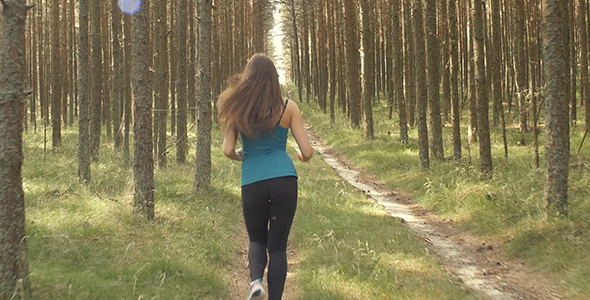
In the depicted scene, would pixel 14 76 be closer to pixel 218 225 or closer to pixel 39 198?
pixel 218 225

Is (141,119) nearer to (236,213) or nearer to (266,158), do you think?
(236,213)

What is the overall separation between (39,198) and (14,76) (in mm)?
4879

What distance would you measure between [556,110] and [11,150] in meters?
6.42

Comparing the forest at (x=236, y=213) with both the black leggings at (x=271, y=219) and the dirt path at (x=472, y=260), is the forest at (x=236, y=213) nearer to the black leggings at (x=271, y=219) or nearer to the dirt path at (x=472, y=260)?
the dirt path at (x=472, y=260)

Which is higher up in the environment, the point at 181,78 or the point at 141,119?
the point at 181,78

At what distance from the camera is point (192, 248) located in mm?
5836

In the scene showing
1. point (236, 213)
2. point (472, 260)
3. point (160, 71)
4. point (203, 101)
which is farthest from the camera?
point (160, 71)

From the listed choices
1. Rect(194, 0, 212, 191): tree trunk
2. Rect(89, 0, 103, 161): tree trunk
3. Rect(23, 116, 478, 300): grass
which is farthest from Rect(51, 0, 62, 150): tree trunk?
Rect(194, 0, 212, 191): tree trunk

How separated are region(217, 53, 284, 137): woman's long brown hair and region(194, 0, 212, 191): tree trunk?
5929mm

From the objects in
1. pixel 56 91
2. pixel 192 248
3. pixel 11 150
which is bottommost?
pixel 192 248

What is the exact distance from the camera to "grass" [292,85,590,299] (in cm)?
544

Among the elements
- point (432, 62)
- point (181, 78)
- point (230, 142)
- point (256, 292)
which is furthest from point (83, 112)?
point (432, 62)

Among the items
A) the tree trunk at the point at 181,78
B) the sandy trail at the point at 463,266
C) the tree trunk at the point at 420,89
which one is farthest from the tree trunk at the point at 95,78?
the tree trunk at the point at 420,89

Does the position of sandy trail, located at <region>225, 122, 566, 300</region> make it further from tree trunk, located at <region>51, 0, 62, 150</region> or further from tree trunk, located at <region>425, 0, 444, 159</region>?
tree trunk, located at <region>51, 0, 62, 150</region>
